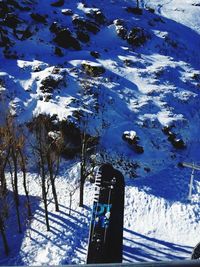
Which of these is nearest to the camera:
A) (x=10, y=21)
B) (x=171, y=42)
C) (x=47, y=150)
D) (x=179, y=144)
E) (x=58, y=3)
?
(x=47, y=150)

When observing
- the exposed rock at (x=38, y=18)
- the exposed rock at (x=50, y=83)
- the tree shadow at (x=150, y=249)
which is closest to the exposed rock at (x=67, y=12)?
the exposed rock at (x=38, y=18)

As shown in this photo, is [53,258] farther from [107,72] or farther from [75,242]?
[107,72]

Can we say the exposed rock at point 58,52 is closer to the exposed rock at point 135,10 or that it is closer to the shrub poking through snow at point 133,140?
the shrub poking through snow at point 133,140

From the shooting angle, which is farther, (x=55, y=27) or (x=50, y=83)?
(x=55, y=27)

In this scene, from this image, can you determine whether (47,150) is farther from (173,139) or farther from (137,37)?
(137,37)

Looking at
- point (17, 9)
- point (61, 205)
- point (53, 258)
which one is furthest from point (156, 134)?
point (17, 9)

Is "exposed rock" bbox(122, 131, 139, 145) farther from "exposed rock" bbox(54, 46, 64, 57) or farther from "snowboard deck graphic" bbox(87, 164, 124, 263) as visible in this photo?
"exposed rock" bbox(54, 46, 64, 57)

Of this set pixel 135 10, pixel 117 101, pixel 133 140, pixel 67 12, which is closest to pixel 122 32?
pixel 135 10
